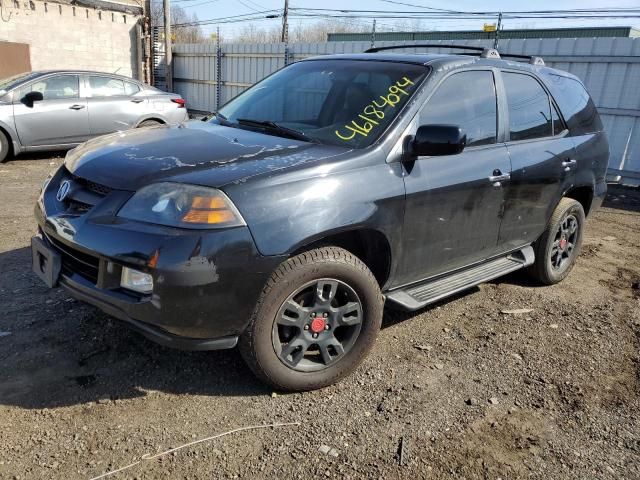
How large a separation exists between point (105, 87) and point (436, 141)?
8.42 metres

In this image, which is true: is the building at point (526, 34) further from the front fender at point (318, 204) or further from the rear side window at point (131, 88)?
the front fender at point (318, 204)

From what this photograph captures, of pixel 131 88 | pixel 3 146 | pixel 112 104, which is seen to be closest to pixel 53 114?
pixel 3 146

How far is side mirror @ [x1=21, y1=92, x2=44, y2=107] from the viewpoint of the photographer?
8783 mm

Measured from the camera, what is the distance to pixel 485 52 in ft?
13.5

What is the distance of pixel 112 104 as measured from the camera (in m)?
9.80

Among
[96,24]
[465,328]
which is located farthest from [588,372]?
[96,24]

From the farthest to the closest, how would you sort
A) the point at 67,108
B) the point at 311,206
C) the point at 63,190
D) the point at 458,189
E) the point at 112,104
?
the point at 112,104
the point at 67,108
the point at 458,189
the point at 63,190
the point at 311,206

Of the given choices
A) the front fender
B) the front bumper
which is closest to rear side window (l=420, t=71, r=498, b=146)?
the front fender

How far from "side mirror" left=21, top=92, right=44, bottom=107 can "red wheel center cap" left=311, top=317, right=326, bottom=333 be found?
7.90 meters

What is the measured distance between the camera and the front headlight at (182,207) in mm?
2527

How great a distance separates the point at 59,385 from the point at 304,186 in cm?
169

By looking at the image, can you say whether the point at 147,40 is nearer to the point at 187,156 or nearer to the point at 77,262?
the point at 187,156

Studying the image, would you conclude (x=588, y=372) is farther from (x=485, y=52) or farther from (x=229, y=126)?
(x=229, y=126)

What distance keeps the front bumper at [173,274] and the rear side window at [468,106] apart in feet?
4.97
